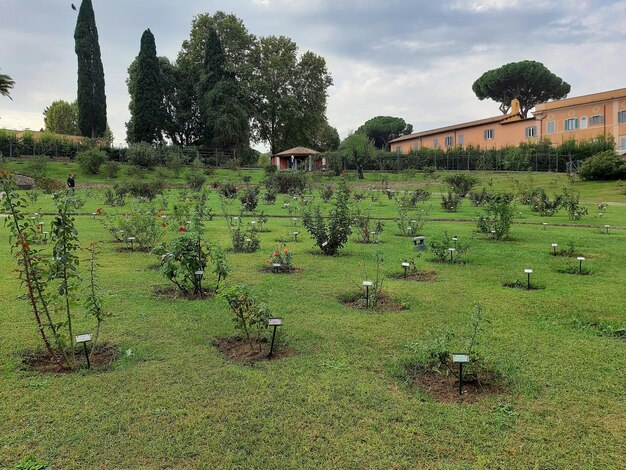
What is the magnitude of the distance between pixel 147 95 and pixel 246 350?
4185 centimetres

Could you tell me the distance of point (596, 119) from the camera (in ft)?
137

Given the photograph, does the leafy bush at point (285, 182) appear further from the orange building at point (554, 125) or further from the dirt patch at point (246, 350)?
the orange building at point (554, 125)

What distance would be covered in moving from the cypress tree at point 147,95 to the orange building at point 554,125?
30760 millimetres

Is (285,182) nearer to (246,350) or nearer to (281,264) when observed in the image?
(281,264)

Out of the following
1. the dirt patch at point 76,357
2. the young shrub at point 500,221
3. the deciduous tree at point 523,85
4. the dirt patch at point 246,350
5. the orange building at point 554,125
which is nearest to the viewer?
the dirt patch at point 76,357

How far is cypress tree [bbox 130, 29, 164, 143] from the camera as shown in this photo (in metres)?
41.8

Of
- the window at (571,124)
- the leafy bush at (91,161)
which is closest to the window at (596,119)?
the window at (571,124)

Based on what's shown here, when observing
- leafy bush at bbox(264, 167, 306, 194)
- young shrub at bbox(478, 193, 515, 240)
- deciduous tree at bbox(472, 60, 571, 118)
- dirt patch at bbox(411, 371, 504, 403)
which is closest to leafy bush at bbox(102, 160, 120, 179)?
leafy bush at bbox(264, 167, 306, 194)

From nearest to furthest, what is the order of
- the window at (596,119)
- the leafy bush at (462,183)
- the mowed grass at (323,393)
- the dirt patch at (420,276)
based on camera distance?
1. the mowed grass at (323,393)
2. the dirt patch at (420,276)
3. the leafy bush at (462,183)
4. the window at (596,119)

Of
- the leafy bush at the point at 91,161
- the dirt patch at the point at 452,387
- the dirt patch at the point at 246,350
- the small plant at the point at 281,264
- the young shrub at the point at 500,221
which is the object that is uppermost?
the leafy bush at the point at 91,161

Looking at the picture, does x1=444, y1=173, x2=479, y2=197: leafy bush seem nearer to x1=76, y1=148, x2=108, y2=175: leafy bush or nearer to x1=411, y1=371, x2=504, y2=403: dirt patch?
x1=411, y1=371, x2=504, y2=403: dirt patch

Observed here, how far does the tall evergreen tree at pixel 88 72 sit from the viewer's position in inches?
1624

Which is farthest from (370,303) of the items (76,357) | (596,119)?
(596,119)

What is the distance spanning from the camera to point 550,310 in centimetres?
564
